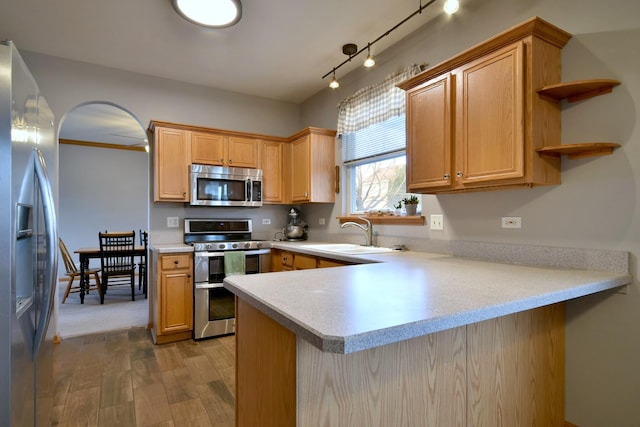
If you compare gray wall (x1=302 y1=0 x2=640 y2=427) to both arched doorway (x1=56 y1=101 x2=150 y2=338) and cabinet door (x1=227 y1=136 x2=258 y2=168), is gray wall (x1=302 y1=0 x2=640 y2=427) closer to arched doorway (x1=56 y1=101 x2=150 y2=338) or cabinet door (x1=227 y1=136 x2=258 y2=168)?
cabinet door (x1=227 y1=136 x2=258 y2=168)

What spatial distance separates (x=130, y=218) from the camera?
703cm

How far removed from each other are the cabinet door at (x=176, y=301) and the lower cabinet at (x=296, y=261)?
888mm

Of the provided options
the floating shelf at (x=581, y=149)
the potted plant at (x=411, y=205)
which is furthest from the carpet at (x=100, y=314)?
the floating shelf at (x=581, y=149)

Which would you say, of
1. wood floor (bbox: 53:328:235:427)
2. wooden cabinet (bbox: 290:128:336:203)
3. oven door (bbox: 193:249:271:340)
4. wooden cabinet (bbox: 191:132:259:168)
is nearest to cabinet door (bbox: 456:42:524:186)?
wooden cabinet (bbox: 290:128:336:203)

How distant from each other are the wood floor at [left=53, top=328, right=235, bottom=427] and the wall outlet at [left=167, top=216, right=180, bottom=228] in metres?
1.19

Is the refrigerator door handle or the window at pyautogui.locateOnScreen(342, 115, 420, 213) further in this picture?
the window at pyautogui.locateOnScreen(342, 115, 420, 213)

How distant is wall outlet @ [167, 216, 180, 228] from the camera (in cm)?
378

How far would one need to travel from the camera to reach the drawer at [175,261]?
10.4ft

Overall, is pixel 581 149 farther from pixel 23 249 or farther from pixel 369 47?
pixel 23 249

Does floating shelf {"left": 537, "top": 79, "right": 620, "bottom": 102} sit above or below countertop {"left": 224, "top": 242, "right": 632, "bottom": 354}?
above

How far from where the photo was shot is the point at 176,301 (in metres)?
3.21

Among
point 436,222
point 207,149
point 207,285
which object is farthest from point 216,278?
point 436,222

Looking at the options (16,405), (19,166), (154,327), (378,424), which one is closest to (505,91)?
(378,424)

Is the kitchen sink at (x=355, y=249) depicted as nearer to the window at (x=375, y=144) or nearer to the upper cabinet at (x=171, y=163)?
the window at (x=375, y=144)
